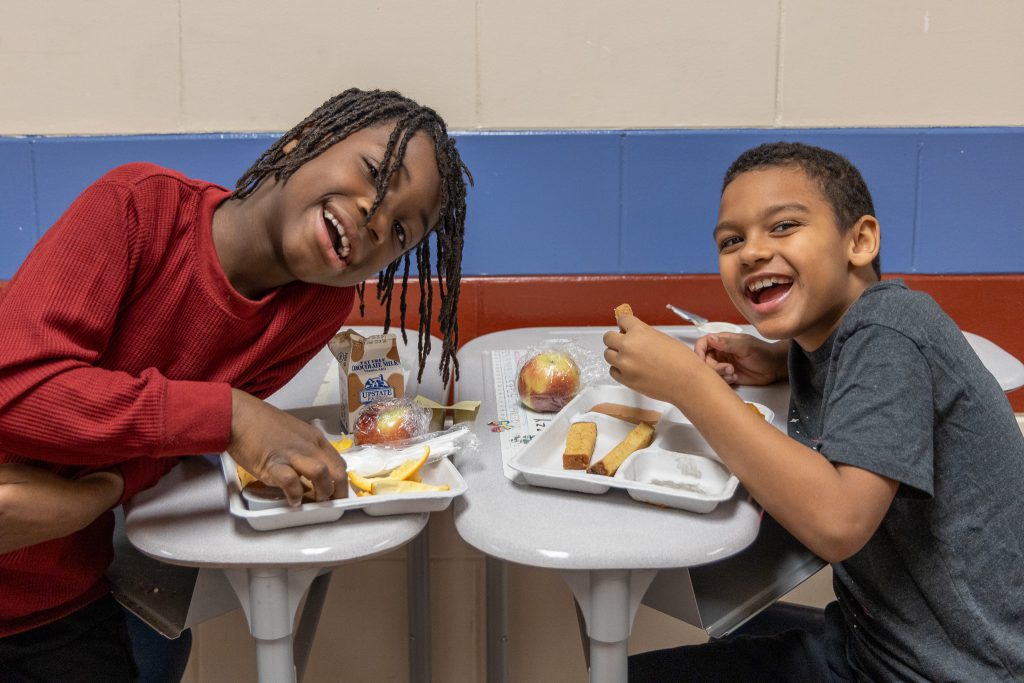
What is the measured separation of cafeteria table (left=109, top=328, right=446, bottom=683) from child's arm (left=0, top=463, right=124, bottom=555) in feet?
0.12

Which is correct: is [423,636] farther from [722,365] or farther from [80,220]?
[80,220]

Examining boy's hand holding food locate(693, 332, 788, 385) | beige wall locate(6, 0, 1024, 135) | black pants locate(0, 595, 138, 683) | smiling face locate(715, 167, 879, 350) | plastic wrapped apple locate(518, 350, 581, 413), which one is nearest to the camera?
black pants locate(0, 595, 138, 683)

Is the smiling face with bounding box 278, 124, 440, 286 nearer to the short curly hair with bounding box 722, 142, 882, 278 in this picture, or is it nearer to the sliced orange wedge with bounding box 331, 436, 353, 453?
the sliced orange wedge with bounding box 331, 436, 353, 453

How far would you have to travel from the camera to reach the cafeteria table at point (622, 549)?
2.60ft

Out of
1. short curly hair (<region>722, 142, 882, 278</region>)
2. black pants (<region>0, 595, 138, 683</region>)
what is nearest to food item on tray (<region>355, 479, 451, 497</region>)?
black pants (<region>0, 595, 138, 683</region>)

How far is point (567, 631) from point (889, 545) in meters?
0.92

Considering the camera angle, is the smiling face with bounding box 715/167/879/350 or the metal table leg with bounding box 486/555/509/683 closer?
the smiling face with bounding box 715/167/879/350

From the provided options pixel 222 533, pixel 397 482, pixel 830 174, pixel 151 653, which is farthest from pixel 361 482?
pixel 830 174

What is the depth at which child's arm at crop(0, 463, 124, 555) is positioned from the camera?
793 millimetres

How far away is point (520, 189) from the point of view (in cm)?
158

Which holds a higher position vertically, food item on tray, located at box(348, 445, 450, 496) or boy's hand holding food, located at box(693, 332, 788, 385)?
boy's hand holding food, located at box(693, 332, 788, 385)

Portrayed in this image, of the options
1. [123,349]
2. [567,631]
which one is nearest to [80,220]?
[123,349]

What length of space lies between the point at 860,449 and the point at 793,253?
287 mm

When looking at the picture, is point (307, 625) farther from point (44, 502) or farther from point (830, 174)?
point (830, 174)
